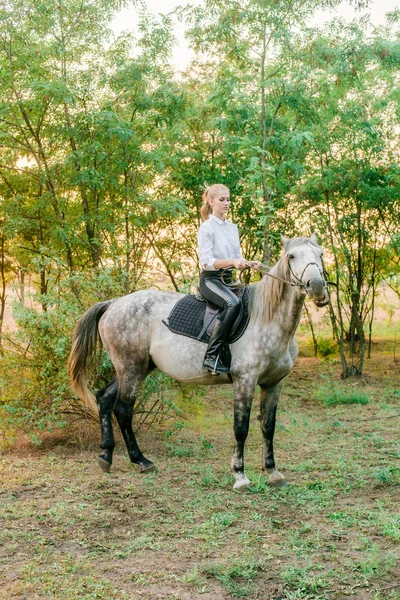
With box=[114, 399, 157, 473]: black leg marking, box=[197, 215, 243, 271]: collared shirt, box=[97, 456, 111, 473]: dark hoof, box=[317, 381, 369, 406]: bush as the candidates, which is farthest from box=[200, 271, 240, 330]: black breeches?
box=[317, 381, 369, 406]: bush

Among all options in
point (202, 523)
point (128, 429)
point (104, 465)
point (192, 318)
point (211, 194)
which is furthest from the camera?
point (128, 429)

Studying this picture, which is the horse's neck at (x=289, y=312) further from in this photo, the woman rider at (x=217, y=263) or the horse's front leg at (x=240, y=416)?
the horse's front leg at (x=240, y=416)

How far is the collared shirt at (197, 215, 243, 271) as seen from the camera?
208 inches

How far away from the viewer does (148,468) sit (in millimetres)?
5926

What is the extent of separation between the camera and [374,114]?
11.3 meters

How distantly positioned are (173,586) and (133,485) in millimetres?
2043

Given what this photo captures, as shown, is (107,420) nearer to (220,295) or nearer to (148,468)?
(148,468)

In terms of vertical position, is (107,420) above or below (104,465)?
above

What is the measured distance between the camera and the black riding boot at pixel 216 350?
17.3 ft

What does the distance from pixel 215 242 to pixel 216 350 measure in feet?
3.23

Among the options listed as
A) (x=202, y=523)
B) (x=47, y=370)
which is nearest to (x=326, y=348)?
(x=47, y=370)

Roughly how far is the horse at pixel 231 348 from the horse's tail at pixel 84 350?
0.03 feet

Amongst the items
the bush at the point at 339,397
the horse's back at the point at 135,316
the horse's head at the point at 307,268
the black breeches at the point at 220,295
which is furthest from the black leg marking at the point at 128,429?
the bush at the point at 339,397

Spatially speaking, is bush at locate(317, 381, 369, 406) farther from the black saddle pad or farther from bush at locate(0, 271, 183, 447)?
the black saddle pad
